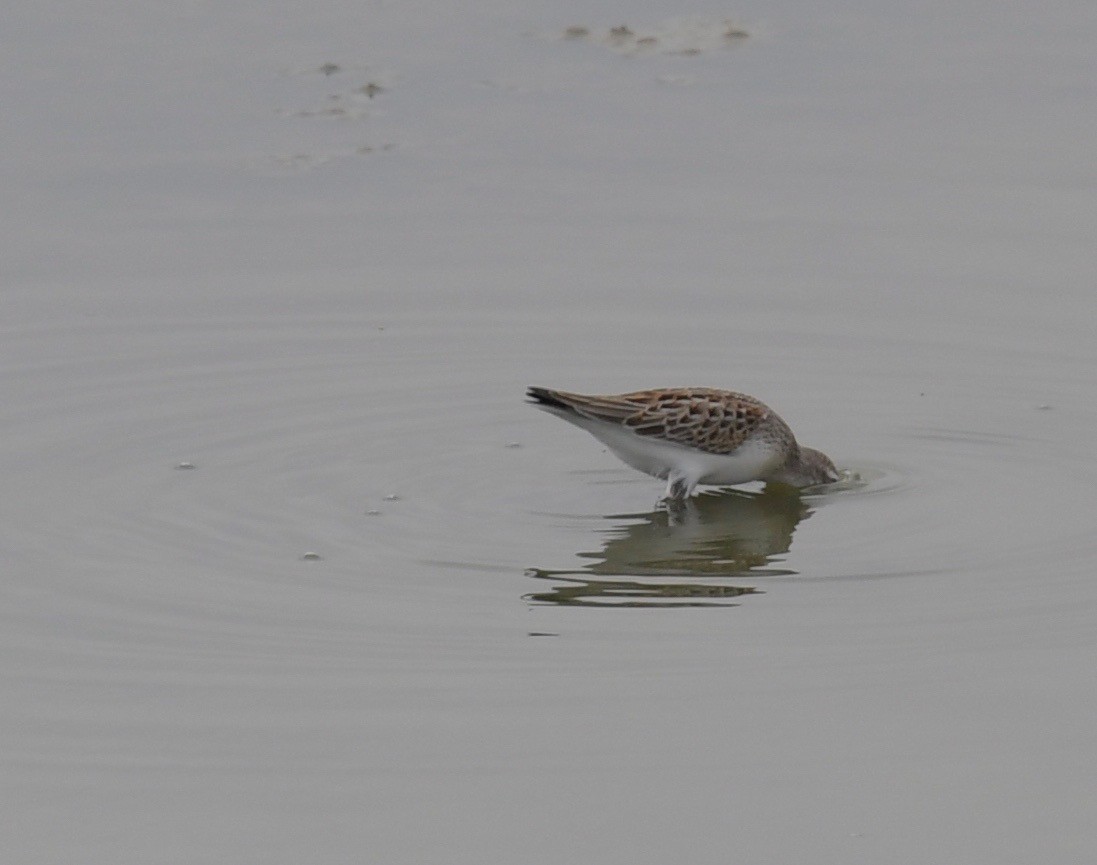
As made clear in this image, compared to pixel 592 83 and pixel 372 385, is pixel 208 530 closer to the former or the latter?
pixel 372 385

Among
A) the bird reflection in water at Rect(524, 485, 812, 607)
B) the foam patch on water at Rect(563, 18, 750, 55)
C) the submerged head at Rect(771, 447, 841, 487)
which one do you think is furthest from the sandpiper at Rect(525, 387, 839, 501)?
the foam patch on water at Rect(563, 18, 750, 55)

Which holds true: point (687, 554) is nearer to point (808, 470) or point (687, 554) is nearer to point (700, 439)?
point (700, 439)

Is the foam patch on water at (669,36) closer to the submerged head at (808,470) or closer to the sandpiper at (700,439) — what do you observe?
the sandpiper at (700,439)

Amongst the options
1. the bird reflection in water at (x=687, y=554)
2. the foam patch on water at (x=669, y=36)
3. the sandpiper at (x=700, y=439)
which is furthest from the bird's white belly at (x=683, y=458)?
the foam patch on water at (x=669, y=36)

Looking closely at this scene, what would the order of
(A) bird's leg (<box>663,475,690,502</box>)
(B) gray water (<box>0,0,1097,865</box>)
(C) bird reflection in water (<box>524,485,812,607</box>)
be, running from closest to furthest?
(B) gray water (<box>0,0,1097,865</box>) → (C) bird reflection in water (<box>524,485,812,607</box>) → (A) bird's leg (<box>663,475,690,502</box>)

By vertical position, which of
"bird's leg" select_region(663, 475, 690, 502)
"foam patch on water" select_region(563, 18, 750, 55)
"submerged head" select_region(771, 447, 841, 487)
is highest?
"foam patch on water" select_region(563, 18, 750, 55)

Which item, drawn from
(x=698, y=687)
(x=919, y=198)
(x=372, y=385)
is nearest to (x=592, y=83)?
(x=919, y=198)

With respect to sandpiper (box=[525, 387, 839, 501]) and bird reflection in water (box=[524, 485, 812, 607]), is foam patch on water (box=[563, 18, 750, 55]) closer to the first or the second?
bird reflection in water (box=[524, 485, 812, 607])

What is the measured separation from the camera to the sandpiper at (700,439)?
41.3 ft

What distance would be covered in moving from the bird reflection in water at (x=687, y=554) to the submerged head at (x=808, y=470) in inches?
3.5

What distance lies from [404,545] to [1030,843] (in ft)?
13.2

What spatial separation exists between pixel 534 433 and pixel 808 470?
5.28ft

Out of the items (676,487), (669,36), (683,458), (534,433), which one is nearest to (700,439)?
(683,458)

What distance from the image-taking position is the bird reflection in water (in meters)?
10.7
